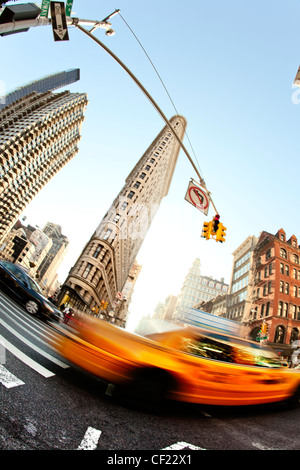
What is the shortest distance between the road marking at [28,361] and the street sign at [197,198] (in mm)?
6786

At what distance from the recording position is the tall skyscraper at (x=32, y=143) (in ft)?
198

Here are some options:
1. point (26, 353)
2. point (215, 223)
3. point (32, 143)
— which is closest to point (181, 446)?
point (26, 353)

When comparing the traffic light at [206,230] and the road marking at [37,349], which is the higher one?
the traffic light at [206,230]

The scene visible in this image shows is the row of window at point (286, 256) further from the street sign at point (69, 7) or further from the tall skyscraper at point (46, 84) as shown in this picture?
the tall skyscraper at point (46, 84)

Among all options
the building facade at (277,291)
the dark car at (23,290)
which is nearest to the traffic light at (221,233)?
the dark car at (23,290)

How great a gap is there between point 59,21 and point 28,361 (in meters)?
8.02

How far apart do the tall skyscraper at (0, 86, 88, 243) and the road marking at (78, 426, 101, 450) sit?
68.5m

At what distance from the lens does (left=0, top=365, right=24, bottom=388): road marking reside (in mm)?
2401

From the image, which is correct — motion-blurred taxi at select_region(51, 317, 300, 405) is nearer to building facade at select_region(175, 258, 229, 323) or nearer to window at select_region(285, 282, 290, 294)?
window at select_region(285, 282, 290, 294)

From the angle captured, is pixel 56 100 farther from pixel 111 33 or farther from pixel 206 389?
pixel 206 389

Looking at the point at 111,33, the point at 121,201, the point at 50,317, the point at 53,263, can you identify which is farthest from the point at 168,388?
the point at 53,263

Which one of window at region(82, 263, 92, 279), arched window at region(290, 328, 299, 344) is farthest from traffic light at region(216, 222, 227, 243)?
arched window at region(290, 328, 299, 344)

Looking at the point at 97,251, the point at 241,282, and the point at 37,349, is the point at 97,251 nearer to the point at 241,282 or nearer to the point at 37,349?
the point at 241,282
